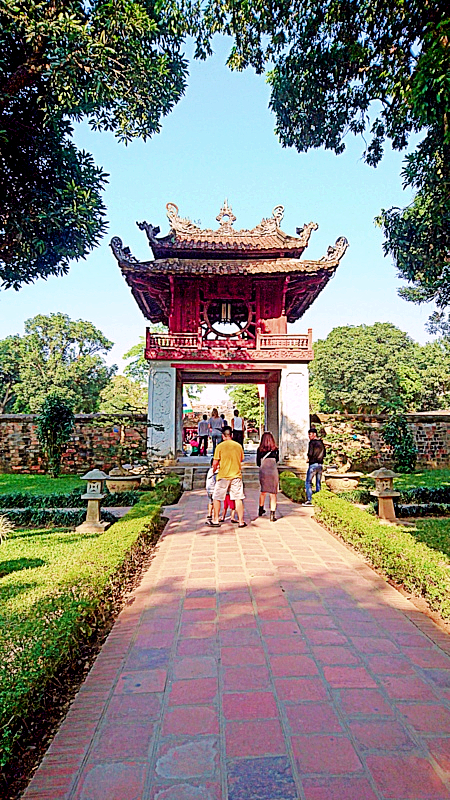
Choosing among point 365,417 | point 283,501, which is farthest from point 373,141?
point 365,417

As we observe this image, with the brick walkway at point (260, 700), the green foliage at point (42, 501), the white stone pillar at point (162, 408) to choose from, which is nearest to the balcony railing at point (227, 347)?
the white stone pillar at point (162, 408)

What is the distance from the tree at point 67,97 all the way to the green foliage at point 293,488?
665cm

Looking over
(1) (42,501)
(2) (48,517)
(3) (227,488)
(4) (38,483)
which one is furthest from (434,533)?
(4) (38,483)

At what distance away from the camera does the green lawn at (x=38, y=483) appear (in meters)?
11.8

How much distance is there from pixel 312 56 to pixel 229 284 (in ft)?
24.3

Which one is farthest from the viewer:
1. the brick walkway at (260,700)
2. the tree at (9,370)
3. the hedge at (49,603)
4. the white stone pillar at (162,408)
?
the tree at (9,370)

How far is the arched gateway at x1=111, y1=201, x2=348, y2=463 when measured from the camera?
46.2 feet

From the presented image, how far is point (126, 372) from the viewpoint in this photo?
36.2 metres

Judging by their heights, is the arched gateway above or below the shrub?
above

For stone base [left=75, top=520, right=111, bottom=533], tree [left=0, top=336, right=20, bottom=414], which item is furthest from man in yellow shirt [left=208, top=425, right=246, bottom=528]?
tree [left=0, top=336, right=20, bottom=414]

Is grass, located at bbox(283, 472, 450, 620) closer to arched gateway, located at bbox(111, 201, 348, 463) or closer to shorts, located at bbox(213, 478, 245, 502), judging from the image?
shorts, located at bbox(213, 478, 245, 502)

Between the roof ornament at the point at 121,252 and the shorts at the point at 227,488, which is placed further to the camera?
the roof ornament at the point at 121,252

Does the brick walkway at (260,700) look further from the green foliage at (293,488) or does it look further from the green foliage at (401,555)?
the green foliage at (293,488)

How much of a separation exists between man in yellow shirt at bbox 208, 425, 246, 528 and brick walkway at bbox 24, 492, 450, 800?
2.45 meters
